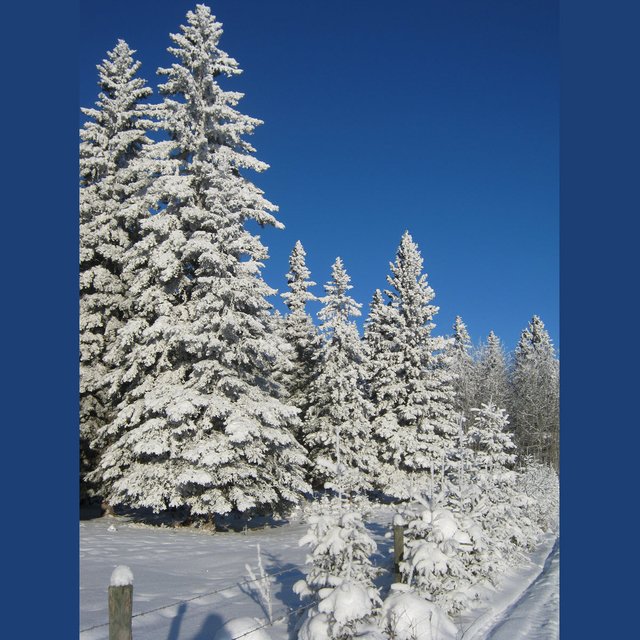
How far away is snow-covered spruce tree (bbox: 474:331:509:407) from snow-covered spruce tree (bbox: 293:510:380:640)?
138 feet

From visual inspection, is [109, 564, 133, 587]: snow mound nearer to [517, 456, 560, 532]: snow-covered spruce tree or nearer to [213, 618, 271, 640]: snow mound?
[213, 618, 271, 640]: snow mound

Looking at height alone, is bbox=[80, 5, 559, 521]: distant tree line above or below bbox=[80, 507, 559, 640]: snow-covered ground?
above

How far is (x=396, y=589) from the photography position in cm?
739

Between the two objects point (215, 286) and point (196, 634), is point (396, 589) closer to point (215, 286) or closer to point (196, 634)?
point (196, 634)

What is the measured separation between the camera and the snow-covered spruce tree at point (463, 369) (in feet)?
170

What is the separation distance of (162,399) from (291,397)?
12462 millimetres

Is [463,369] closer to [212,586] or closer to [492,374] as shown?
[492,374]

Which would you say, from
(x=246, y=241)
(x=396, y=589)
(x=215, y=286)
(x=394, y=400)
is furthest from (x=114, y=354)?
(x=394, y=400)

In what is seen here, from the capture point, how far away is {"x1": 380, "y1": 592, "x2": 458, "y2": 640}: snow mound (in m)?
6.88

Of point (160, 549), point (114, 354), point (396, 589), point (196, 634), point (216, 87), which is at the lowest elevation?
point (160, 549)

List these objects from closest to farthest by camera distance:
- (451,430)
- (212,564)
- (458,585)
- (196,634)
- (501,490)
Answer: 1. (196,634)
2. (458,585)
3. (212,564)
4. (501,490)
5. (451,430)

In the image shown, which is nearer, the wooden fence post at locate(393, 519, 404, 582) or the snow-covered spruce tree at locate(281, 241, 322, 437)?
the wooden fence post at locate(393, 519, 404, 582)

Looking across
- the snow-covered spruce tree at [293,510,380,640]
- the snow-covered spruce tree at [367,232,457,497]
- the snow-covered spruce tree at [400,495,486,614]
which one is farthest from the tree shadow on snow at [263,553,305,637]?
the snow-covered spruce tree at [367,232,457,497]

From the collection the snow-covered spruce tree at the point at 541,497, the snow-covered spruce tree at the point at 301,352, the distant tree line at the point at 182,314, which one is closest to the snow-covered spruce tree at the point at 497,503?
the distant tree line at the point at 182,314
